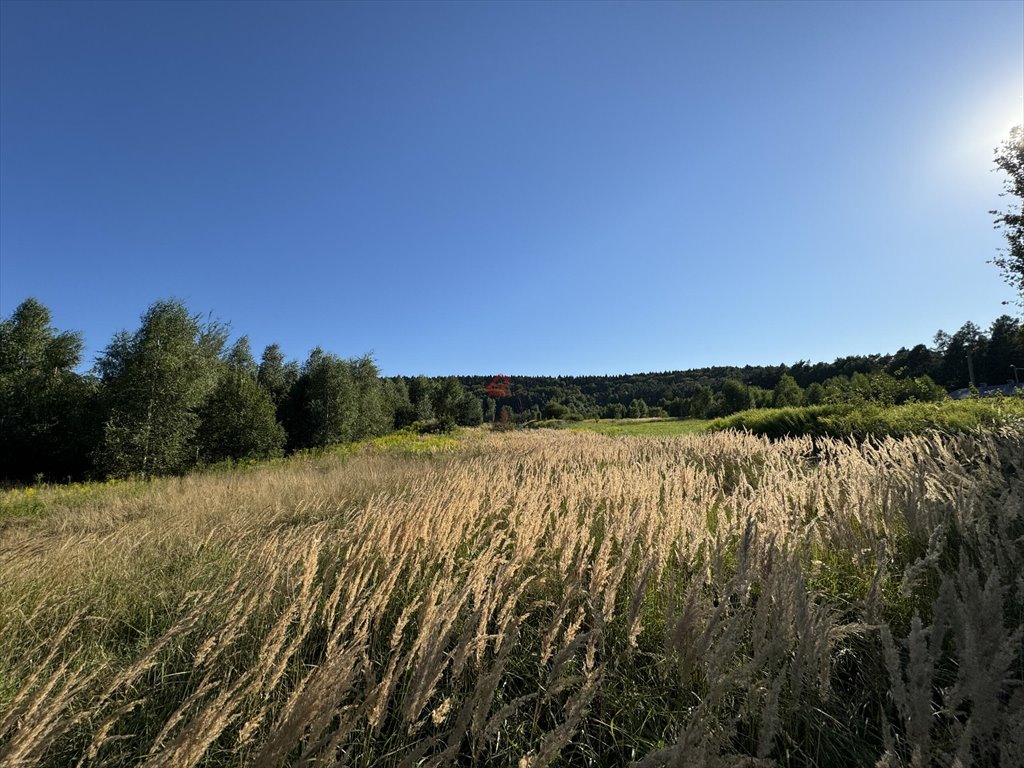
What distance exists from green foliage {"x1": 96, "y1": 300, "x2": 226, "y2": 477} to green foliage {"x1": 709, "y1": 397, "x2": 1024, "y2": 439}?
20.8m

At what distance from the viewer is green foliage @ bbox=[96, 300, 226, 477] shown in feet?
49.9

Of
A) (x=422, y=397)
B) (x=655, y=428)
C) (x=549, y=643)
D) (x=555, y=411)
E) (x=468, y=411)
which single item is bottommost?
(x=655, y=428)

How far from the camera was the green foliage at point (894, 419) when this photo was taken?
24.3ft

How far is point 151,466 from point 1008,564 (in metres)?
21.3

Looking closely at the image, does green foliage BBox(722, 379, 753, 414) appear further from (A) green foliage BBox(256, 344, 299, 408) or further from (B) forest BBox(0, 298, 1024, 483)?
(A) green foliage BBox(256, 344, 299, 408)

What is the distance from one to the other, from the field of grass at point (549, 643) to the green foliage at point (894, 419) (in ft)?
14.9

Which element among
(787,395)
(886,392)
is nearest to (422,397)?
(787,395)

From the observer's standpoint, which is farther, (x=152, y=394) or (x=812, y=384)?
(x=812, y=384)

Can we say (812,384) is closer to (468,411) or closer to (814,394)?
(814,394)

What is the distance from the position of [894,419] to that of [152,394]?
912 inches

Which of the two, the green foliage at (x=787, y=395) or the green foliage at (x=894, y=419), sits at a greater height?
the green foliage at (x=787, y=395)

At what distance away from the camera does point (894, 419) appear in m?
9.29

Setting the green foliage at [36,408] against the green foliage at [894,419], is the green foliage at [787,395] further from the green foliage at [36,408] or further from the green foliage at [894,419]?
the green foliage at [36,408]

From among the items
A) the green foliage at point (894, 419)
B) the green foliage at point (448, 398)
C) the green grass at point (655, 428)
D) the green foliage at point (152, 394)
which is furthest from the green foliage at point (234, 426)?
the green foliage at point (448, 398)
